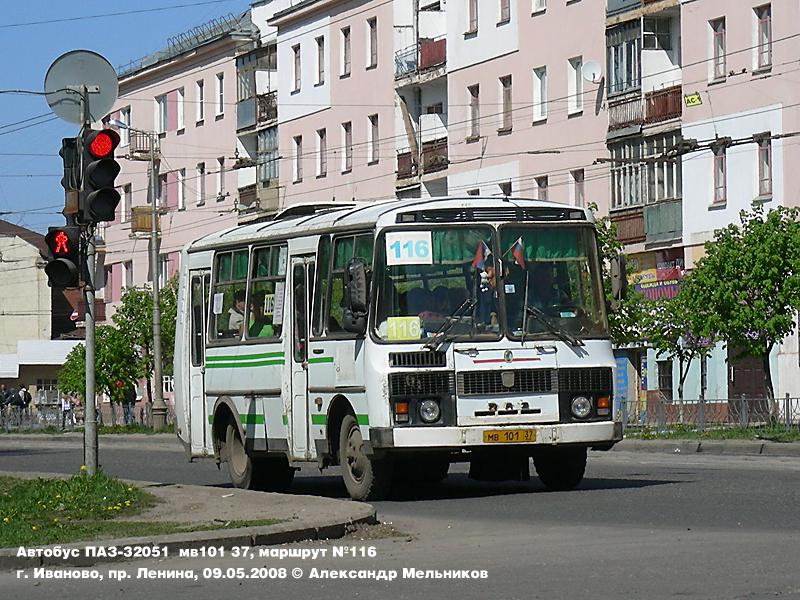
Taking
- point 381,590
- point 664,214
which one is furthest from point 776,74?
point 381,590

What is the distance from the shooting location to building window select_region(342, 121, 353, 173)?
71.7m

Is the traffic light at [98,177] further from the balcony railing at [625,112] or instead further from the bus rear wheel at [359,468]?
the balcony railing at [625,112]

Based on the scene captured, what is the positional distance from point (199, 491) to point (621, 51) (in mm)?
37874

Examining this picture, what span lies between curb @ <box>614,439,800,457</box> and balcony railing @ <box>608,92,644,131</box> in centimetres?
1995

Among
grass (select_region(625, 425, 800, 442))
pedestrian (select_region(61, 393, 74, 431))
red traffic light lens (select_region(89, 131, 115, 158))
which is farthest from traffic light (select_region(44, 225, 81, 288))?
pedestrian (select_region(61, 393, 74, 431))

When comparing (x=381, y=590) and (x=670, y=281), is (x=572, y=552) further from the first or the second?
(x=670, y=281)

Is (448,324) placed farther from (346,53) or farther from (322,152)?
(322,152)

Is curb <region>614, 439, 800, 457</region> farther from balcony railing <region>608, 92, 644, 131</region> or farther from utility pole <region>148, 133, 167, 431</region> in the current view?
utility pole <region>148, 133, 167, 431</region>

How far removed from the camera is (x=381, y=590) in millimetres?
11844

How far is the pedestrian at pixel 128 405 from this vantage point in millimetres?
65375

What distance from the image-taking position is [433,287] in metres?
20.1

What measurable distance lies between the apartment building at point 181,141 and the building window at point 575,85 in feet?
76.0

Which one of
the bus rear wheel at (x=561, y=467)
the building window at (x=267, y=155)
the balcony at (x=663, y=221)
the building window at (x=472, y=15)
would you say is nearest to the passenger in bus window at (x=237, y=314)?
the bus rear wheel at (x=561, y=467)

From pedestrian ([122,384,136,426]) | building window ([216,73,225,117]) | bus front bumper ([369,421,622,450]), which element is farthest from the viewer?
building window ([216,73,225,117])
